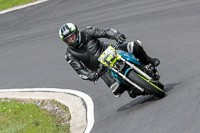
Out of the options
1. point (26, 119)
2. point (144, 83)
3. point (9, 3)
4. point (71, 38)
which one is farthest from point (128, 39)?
point (9, 3)

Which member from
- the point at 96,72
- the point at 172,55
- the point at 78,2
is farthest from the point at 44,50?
the point at 96,72

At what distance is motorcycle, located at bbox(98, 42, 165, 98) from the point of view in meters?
7.26

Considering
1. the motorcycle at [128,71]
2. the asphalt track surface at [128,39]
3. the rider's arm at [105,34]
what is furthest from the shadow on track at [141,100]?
the rider's arm at [105,34]

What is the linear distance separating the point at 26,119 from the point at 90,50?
2.58m

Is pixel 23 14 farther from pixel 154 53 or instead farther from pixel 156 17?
pixel 154 53

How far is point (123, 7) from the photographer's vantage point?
17.8m

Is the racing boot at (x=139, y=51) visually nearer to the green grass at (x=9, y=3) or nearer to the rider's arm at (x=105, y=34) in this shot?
the rider's arm at (x=105, y=34)

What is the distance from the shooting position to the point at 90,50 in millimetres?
8141

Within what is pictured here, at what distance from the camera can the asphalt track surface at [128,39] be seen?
684 centimetres

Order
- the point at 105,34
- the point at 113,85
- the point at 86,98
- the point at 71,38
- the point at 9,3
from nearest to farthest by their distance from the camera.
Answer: the point at 113,85 → the point at 71,38 → the point at 105,34 → the point at 86,98 → the point at 9,3

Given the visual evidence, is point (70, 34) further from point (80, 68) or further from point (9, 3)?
point (9, 3)

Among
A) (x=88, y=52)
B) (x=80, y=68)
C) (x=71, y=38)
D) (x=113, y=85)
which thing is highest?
(x=71, y=38)

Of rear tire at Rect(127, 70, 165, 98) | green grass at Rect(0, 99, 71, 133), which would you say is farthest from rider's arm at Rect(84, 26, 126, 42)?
green grass at Rect(0, 99, 71, 133)

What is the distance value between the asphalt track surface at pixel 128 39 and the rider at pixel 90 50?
0.70 m
